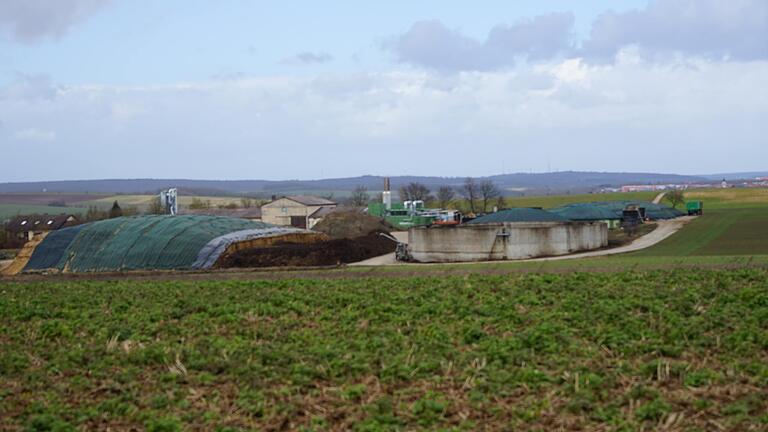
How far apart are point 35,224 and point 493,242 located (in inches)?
2449

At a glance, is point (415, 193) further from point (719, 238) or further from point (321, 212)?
point (719, 238)

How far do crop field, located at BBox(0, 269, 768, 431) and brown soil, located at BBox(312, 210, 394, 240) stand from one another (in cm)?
4998

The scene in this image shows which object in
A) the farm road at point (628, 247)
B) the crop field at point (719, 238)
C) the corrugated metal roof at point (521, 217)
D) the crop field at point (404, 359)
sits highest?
the crop field at point (404, 359)

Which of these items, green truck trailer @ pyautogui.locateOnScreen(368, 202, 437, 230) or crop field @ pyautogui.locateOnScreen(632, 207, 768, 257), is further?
green truck trailer @ pyautogui.locateOnScreen(368, 202, 437, 230)

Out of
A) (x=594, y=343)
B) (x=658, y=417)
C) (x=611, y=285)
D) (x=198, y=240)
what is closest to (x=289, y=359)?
(x=594, y=343)

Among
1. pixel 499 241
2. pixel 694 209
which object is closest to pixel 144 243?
pixel 499 241

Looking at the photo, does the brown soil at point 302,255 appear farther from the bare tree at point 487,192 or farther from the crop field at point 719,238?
the bare tree at point 487,192

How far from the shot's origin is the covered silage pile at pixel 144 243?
4359 cm

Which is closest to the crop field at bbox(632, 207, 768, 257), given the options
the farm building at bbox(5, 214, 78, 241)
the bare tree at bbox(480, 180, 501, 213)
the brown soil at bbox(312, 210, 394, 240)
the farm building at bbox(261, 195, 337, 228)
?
the brown soil at bbox(312, 210, 394, 240)

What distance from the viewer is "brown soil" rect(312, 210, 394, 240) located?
69.3 metres

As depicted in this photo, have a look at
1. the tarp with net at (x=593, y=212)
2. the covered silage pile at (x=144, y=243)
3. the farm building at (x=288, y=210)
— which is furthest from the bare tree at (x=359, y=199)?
the covered silage pile at (x=144, y=243)

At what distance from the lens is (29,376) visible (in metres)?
12.9

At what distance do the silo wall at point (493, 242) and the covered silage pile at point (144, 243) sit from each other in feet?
25.2

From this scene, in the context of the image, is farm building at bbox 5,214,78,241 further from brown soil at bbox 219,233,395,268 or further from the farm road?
brown soil at bbox 219,233,395,268
